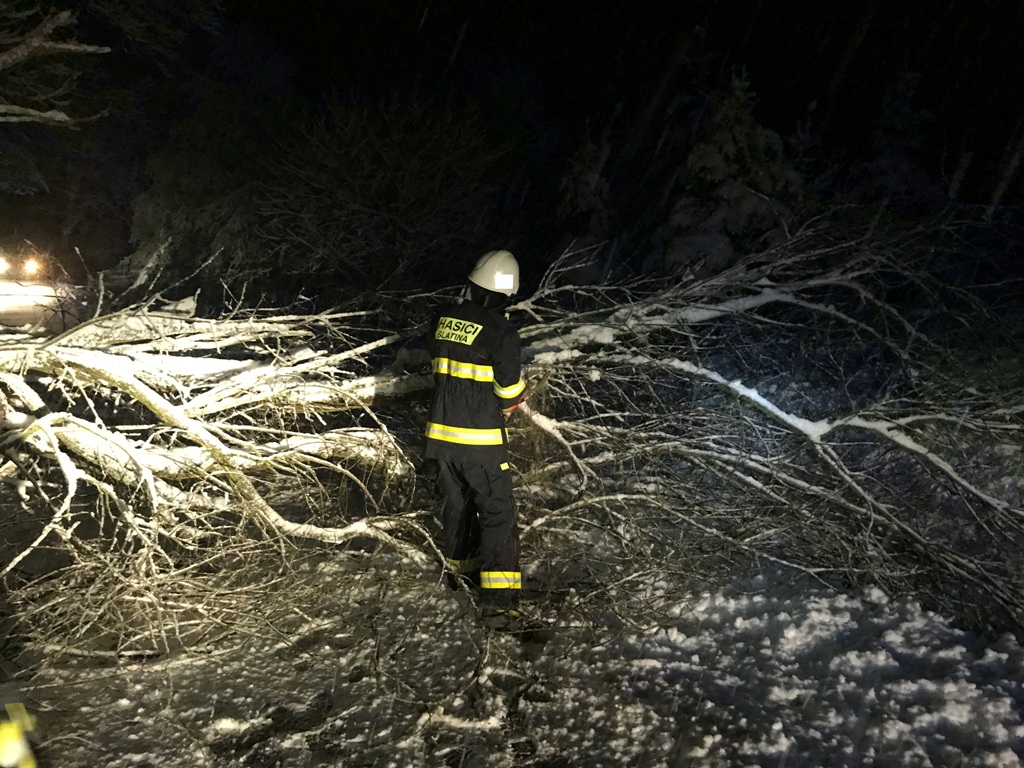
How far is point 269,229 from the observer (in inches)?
442

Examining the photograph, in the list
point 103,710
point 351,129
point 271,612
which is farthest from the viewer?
point 351,129

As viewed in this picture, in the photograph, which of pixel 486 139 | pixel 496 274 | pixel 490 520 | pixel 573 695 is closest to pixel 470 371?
pixel 496 274

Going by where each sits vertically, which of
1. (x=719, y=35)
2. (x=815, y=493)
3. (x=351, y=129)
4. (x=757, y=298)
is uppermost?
(x=719, y=35)

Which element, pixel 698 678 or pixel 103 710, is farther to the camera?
pixel 698 678

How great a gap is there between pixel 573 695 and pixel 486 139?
11.6 m

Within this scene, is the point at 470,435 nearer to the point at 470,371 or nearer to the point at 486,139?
the point at 470,371

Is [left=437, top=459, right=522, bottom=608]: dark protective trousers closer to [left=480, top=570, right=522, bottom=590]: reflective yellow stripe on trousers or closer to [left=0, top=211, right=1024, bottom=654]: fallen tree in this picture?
[left=480, top=570, right=522, bottom=590]: reflective yellow stripe on trousers

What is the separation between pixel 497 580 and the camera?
3.34 metres

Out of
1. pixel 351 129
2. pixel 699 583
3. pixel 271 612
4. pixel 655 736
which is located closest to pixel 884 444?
pixel 699 583

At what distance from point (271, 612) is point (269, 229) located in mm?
9310

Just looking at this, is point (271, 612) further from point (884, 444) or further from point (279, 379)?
point (884, 444)

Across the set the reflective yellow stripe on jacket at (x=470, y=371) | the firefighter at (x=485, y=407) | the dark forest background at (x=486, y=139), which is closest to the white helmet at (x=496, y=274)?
the firefighter at (x=485, y=407)

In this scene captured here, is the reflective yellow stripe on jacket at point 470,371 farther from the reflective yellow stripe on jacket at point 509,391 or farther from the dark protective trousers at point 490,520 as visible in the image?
the dark protective trousers at point 490,520

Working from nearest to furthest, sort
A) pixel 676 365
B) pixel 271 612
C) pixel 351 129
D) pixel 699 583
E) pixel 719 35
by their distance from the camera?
1. pixel 271 612
2. pixel 699 583
3. pixel 676 365
4. pixel 351 129
5. pixel 719 35
